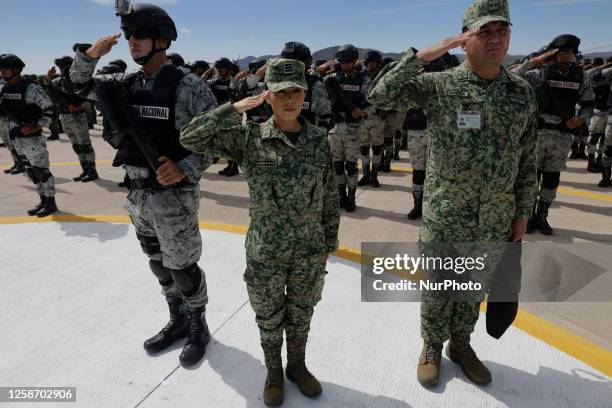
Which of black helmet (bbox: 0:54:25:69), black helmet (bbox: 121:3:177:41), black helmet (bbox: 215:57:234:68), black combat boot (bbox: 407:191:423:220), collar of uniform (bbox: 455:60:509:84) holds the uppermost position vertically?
black helmet (bbox: 215:57:234:68)

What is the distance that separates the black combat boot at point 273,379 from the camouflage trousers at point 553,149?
4.27 m

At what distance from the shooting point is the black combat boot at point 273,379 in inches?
86.1

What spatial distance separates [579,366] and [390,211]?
3.34 meters

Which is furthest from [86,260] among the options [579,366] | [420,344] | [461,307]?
[579,366]

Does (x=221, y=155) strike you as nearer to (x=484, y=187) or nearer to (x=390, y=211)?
(x=484, y=187)

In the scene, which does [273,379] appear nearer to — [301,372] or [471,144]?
[301,372]

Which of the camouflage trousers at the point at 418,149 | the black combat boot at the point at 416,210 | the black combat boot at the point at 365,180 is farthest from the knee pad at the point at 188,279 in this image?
the black combat boot at the point at 365,180

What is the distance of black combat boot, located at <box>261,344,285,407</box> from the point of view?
7.18 feet

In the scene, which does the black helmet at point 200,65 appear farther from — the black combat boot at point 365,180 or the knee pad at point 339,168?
the knee pad at point 339,168

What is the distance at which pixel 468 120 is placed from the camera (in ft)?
6.63

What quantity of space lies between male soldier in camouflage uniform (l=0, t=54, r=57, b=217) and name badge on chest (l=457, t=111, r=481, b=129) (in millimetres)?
5355

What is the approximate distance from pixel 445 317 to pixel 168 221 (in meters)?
1.86

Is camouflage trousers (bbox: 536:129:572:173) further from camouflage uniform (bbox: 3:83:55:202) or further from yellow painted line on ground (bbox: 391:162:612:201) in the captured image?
camouflage uniform (bbox: 3:83:55:202)

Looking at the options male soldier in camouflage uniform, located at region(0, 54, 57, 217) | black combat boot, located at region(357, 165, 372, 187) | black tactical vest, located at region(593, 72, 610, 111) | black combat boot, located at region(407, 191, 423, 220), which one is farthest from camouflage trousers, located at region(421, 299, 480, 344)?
black tactical vest, located at region(593, 72, 610, 111)
